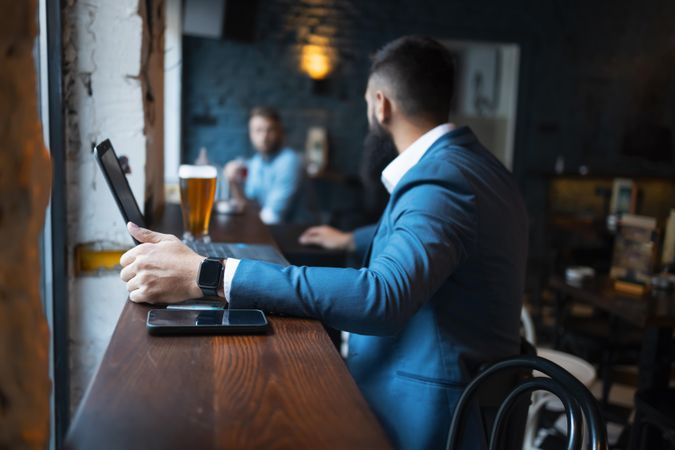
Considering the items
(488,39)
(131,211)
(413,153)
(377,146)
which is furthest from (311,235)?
(488,39)

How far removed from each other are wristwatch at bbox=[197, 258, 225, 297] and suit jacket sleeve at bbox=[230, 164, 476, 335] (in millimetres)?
30

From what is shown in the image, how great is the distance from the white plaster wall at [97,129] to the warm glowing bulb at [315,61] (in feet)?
14.9

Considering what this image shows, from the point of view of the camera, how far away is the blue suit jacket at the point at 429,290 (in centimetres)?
108

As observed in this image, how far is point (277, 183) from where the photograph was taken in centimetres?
446

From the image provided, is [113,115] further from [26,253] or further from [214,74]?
[214,74]

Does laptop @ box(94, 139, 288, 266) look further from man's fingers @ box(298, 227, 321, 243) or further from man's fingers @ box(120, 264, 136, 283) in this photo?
man's fingers @ box(298, 227, 321, 243)

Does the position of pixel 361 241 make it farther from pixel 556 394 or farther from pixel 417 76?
pixel 556 394

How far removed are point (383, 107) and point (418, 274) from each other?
2.03 feet

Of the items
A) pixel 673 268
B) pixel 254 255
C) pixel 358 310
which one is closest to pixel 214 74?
pixel 673 268

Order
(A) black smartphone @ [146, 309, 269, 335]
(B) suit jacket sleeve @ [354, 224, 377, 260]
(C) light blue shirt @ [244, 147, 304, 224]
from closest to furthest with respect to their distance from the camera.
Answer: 1. (A) black smartphone @ [146, 309, 269, 335]
2. (B) suit jacket sleeve @ [354, 224, 377, 260]
3. (C) light blue shirt @ [244, 147, 304, 224]

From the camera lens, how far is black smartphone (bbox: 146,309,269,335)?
94cm

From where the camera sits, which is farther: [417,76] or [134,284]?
[417,76]

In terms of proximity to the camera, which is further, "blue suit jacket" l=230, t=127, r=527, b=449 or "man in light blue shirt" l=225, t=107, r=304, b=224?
"man in light blue shirt" l=225, t=107, r=304, b=224

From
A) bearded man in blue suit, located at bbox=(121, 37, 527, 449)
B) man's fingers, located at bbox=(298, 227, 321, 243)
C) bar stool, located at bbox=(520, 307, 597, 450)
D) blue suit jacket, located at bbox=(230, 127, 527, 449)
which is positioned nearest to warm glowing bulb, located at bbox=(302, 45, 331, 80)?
bar stool, located at bbox=(520, 307, 597, 450)
